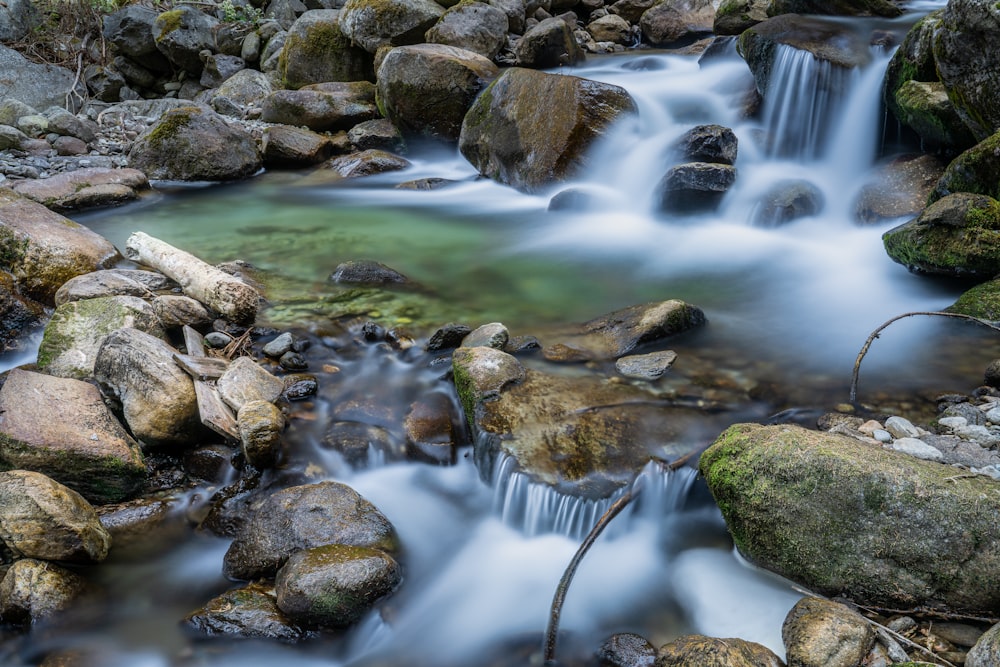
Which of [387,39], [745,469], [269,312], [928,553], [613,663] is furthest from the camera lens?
[387,39]

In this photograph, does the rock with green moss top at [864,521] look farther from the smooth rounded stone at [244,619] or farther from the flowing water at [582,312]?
the smooth rounded stone at [244,619]

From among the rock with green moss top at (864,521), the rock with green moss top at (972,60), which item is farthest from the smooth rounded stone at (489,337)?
the rock with green moss top at (972,60)

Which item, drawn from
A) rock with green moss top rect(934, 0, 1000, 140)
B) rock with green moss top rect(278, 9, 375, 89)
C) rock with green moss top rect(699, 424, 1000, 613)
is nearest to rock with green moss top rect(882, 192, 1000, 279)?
rock with green moss top rect(934, 0, 1000, 140)

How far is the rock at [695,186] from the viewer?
7.79 m

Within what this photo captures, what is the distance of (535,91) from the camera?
920cm

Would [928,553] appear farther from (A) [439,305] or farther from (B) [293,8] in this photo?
(B) [293,8]

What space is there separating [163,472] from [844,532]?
3.56 metres

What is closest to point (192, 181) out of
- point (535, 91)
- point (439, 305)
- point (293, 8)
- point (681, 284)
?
point (535, 91)

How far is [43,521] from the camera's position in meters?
3.07

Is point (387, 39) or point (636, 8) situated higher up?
point (636, 8)

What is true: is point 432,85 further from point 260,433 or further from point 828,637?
point 828,637

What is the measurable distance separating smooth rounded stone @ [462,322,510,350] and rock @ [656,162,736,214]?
155 inches

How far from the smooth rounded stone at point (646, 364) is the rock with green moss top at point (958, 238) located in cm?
263

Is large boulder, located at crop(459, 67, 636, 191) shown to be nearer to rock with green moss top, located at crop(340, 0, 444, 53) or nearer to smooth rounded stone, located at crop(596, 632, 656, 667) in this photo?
rock with green moss top, located at crop(340, 0, 444, 53)
